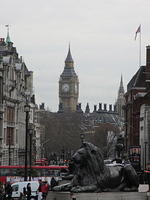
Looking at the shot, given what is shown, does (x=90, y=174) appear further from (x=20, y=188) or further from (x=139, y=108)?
(x=139, y=108)

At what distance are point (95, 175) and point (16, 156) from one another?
69579mm

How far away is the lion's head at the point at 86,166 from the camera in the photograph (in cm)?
2197

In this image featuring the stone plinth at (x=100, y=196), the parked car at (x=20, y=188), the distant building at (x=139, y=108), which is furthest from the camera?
the distant building at (x=139, y=108)

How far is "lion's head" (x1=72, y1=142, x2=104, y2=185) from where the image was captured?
2197 centimetres

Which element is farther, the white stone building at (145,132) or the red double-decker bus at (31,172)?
the white stone building at (145,132)

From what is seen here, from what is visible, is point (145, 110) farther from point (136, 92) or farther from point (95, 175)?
point (95, 175)

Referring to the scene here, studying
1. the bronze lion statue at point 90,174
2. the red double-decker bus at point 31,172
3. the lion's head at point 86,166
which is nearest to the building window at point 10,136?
the red double-decker bus at point 31,172

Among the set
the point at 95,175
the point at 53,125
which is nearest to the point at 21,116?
the point at 95,175

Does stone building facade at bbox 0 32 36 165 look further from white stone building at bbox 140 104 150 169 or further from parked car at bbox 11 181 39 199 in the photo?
parked car at bbox 11 181 39 199

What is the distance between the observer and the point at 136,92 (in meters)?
114

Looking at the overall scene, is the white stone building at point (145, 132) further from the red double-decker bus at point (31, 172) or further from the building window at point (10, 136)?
the red double-decker bus at point (31, 172)

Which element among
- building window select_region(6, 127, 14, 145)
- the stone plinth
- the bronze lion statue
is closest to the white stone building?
building window select_region(6, 127, 14, 145)

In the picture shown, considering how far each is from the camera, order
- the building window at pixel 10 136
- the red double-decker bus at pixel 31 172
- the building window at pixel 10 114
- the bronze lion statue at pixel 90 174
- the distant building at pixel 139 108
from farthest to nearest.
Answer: the distant building at pixel 139 108, the building window at pixel 10 114, the building window at pixel 10 136, the red double-decker bus at pixel 31 172, the bronze lion statue at pixel 90 174

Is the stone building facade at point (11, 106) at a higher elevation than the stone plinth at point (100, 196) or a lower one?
higher
